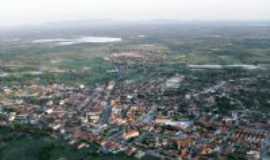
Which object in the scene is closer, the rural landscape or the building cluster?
the rural landscape

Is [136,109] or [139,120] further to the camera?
[136,109]

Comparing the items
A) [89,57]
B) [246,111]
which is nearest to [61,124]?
[246,111]

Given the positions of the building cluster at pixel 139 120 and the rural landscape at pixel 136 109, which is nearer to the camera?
the rural landscape at pixel 136 109

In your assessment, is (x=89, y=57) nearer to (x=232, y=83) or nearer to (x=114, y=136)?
(x=232, y=83)
